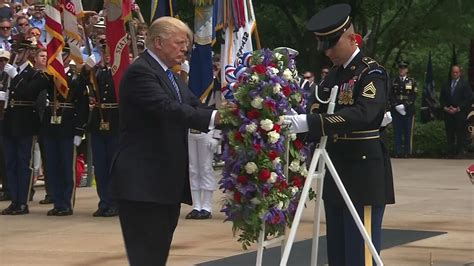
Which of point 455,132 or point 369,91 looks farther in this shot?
point 455,132

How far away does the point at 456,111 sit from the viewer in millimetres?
24344

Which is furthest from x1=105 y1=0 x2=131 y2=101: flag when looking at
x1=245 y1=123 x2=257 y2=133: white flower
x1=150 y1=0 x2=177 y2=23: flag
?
x1=245 y1=123 x2=257 y2=133: white flower

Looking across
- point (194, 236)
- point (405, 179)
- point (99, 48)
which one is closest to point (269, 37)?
point (405, 179)

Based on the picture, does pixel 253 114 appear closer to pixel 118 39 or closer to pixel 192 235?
pixel 192 235

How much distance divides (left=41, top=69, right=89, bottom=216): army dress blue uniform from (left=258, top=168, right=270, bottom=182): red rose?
685cm

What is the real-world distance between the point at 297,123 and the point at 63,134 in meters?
7.19

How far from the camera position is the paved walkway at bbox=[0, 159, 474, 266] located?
32.9ft

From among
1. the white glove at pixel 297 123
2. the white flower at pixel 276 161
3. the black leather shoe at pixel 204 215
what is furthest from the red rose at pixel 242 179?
the black leather shoe at pixel 204 215

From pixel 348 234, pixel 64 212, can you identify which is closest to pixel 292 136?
pixel 348 234

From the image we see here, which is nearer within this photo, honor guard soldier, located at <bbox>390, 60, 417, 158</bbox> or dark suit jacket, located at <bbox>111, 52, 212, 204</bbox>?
dark suit jacket, located at <bbox>111, 52, 212, 204</bbox>

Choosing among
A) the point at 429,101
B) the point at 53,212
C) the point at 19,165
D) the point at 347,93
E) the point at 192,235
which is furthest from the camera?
the point at 429,101

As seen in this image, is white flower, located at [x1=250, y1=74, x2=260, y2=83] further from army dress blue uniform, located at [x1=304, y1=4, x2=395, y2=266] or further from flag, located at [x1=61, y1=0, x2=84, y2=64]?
flag, located at [x1=61, y1=0, x2=84, y2=64]

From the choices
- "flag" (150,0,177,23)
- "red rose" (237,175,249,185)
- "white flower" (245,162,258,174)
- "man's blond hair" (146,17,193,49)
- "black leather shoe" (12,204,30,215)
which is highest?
"flag" (150,0,177,23)

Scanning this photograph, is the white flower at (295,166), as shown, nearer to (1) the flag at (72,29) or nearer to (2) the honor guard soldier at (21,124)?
(2) the honor guard soldier at (21,124)
